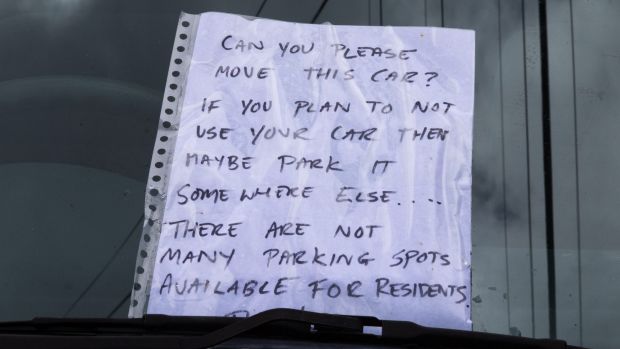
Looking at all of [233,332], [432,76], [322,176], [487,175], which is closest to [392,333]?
[233,332]

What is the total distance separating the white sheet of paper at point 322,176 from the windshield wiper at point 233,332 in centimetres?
10

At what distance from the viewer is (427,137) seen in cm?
208

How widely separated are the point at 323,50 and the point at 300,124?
0.61ft

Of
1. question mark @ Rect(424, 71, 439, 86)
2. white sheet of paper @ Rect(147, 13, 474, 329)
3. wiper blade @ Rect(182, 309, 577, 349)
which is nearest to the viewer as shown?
wiper blade @ Rect(182, 309, 577, 349)

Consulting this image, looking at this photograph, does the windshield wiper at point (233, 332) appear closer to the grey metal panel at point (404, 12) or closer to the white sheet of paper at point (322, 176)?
the white sheet of paper at point (322, 176)

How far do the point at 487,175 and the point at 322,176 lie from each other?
0.36m

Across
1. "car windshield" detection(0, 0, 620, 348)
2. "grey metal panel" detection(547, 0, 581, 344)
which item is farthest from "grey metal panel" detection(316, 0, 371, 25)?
"grey metal panel" detection(547, 0, 581, 344)

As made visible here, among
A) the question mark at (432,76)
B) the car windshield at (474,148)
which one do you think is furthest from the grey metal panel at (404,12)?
the question mark at (432,76)

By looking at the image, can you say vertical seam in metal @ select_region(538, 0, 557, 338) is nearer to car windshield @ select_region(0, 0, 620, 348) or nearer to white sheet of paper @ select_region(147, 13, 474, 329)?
car windshield @ select_region(0, 0, 620, 348)

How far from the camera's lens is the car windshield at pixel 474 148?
6.76 feet

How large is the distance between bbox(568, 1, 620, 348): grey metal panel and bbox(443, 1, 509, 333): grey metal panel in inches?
6.4

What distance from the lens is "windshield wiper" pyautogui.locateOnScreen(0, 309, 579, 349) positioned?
1.78 m

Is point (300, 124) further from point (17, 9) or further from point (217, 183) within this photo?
point (17, 9)

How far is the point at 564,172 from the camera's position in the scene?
2.19 metres
